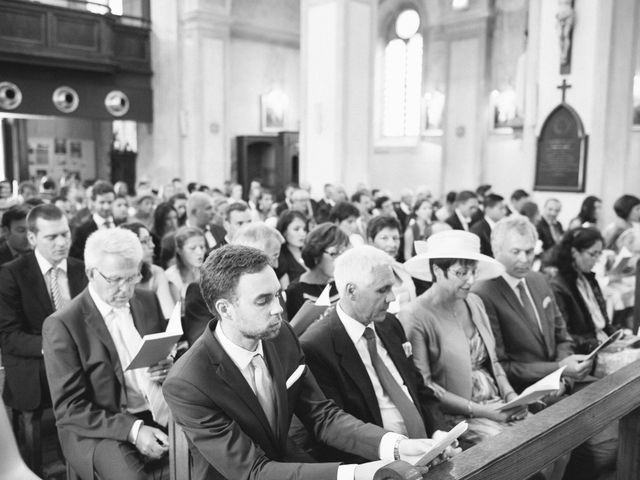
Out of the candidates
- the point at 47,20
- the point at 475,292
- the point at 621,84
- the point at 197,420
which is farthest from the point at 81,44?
the point at 197,420

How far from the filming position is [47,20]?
13.6 m

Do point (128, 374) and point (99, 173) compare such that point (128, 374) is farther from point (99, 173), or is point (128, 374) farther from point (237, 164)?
point (99, 173)

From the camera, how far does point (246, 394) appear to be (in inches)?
84.6

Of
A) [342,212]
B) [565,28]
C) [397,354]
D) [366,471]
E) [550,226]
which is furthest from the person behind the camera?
[565,28]

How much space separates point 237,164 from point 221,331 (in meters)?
15.3

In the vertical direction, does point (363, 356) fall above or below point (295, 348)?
below

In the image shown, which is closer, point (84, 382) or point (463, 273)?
point (84, 382)

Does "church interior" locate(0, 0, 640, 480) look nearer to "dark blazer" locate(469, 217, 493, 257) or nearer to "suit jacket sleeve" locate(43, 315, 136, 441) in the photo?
"dark blazer" locate(469, 217, 493, 257)

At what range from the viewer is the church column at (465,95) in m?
16.3

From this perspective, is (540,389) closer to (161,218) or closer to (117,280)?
(117,280)

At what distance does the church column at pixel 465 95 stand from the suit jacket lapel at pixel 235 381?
15.2m

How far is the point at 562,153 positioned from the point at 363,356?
8197mm

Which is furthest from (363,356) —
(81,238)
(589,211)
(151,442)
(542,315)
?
(589,211)

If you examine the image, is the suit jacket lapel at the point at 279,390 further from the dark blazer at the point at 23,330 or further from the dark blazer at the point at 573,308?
the dark blazer at the point at 573,308
